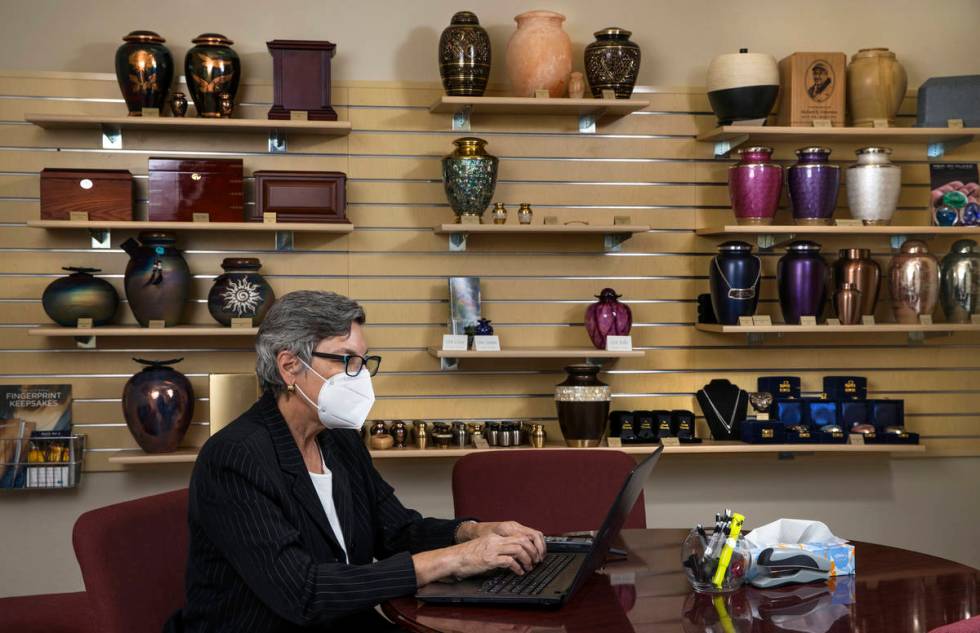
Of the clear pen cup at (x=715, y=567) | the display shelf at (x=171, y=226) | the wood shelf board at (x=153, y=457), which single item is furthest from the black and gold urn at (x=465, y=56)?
the clear pen cup at (x=715, y=567)

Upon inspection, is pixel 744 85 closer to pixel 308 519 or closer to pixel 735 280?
A: pixel 735 280

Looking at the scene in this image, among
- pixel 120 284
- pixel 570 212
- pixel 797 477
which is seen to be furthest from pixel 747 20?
pixel 120 284

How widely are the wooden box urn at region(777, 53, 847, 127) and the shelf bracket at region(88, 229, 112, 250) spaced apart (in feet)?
8.16

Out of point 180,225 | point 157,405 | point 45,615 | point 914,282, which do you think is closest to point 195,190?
point 180,225

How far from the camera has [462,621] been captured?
5.84 feet

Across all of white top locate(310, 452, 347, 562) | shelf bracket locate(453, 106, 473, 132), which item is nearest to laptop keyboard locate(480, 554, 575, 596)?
white top locate(310, 452, 347, 562)

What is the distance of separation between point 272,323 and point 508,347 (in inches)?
71.3

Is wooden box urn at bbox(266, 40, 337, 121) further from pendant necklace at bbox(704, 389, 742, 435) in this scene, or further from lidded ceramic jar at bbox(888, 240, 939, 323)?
lidded ceramic jar at bbox(888, 240, 939, 323)

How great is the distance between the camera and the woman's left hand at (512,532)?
208 cm

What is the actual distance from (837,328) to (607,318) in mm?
819

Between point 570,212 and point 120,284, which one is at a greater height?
point 570,212

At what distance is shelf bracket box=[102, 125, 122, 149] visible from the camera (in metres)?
3.76

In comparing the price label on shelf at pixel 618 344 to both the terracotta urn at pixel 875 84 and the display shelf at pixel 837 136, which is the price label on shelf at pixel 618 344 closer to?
the display shelf at pixel 837 136

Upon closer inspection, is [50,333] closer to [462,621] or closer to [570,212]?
[570,212]
